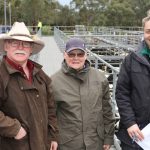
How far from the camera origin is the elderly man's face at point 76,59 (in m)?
3.45

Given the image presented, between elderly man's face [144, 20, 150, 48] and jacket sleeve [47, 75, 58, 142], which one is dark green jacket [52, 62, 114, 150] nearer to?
jacket sleeve [47, 75, 58, 142]

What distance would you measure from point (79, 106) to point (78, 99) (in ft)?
0.19

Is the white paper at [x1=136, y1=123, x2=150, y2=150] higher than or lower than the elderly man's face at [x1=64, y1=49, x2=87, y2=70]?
lower

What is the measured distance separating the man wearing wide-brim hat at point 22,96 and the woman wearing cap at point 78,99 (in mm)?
209

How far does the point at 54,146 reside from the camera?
3.42 m

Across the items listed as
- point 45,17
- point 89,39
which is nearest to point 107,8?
point 45,17

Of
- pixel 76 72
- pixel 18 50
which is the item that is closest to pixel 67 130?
pixel 76 72

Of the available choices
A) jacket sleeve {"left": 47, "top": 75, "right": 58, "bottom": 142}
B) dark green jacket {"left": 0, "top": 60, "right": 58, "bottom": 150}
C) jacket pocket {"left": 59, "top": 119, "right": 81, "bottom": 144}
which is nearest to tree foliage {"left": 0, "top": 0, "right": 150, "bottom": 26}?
jacket pocket {"left": 59, "top": 119, "right": 81, "bottom": 144}

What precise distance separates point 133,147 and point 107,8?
63.3 m

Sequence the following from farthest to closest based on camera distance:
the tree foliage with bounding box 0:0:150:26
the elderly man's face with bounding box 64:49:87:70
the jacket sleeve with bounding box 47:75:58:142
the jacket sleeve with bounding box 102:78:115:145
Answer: the tree foliage with bounding box 0:0:150:26, the jacket sleeve with bounding box 102:78:115:145, the elderly man's face with bounding box 64:49:87:70, the jacket sleeve with bounding box 47:75:58:142

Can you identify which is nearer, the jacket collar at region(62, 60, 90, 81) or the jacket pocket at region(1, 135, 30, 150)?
the jacket pocket at region(1, 135, 30, 150)

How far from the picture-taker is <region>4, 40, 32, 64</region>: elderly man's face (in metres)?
3.11

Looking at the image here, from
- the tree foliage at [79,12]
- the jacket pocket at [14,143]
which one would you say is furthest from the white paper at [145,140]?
the tree foliage at [79,12]

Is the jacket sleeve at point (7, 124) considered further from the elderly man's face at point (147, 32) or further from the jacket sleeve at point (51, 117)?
the elderly man's face at point (147, 32)
